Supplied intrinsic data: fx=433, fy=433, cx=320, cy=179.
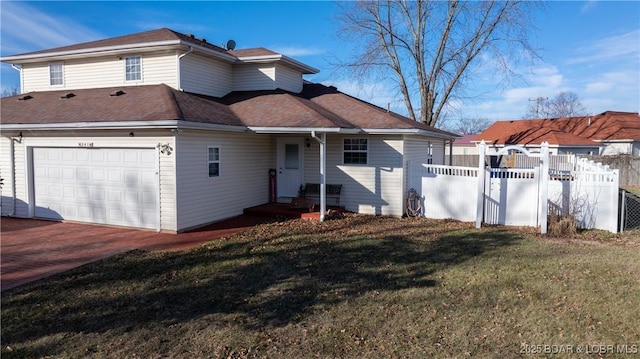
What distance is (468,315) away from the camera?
5.54 metres

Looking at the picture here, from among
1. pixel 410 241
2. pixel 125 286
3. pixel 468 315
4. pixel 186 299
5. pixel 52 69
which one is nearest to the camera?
pixel 468 315

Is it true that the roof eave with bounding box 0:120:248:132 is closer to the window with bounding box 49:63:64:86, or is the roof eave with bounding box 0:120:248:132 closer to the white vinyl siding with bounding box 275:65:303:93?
the window with bounding box 49:63:64:86

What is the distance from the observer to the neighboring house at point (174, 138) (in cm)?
1091

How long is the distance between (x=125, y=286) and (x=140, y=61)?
378 inches

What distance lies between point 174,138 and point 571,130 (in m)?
35.0

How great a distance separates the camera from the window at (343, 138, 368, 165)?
13602 mm

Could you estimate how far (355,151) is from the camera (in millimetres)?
13703

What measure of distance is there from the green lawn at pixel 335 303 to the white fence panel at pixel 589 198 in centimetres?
217

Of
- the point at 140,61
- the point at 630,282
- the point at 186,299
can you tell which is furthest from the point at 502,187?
the point at 140,61

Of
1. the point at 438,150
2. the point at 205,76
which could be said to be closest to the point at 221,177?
the point at 205,76

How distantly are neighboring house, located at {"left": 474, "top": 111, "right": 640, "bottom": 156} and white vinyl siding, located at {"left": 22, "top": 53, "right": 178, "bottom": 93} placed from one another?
77.6 feet

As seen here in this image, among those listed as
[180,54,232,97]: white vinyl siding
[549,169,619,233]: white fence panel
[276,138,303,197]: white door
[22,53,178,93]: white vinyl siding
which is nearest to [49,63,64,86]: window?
[22,53,178,93]: white vinyl siding

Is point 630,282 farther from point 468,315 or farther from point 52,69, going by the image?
point 52,69

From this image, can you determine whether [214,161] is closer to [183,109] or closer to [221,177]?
[221,177]
